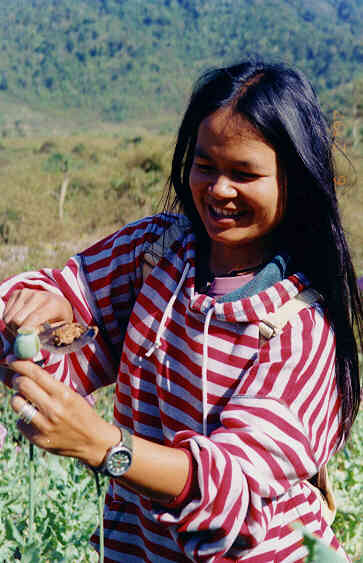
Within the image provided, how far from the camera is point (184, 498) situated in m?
0.87

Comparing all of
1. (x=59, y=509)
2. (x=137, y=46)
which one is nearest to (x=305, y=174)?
(x=59, y=509)

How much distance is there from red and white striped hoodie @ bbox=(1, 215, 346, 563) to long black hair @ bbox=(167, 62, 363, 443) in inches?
1.8

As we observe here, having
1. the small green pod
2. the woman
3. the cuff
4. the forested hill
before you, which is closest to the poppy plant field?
the woman

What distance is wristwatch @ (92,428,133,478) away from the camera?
81 cm

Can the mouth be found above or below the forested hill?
above

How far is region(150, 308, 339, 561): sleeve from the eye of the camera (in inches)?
34.3

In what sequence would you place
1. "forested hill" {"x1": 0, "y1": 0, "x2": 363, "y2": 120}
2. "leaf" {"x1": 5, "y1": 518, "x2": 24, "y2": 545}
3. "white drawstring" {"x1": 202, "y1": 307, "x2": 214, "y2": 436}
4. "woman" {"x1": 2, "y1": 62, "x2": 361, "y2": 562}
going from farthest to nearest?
"forested hill" {"x1": 0, "y1": 0, "x2": 363, "y2": 120}, "leaf" {"x1": 5, "y1": 518, "x2": 24, "y2": 545}, "white drawstring" {"x1": 202, "y1": 307, "x2": 214, "y2": 436}, "woman" {"x1": 2, "y1": 62, "x2": 361, "y2": 562}

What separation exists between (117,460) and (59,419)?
96 millimetres

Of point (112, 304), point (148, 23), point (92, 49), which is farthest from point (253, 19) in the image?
point (112, 304)

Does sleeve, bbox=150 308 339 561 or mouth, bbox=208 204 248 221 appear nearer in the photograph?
sleeve, bbox=150 308 339 561

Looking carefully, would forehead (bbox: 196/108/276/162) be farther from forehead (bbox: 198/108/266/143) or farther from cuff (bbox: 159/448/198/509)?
cuff (bbox: 159/448/198/509)

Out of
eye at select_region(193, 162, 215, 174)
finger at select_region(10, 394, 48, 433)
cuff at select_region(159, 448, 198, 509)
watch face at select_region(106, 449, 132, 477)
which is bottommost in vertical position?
cuff at select_region(159, 448, 198, 509)

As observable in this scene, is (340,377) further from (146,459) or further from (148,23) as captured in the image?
(148,23)

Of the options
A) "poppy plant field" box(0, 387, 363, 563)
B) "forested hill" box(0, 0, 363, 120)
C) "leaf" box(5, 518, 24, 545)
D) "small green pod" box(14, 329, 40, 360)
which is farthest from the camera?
"forested hill" box(0, 0, 363, 120)
